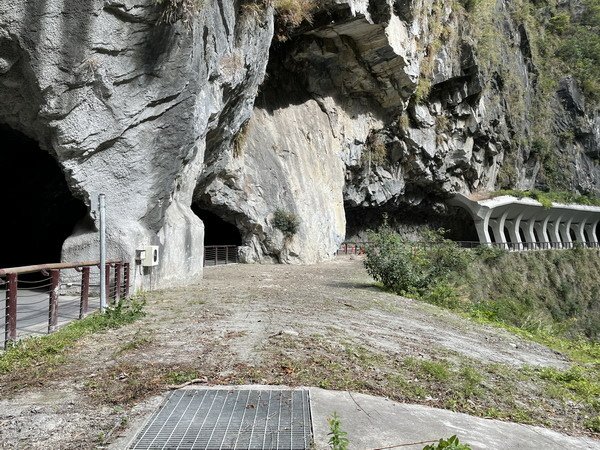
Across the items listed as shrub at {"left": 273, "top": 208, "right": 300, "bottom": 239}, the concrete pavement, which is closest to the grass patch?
the concrete pavement

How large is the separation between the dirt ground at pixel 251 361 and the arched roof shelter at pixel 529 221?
30.8 m

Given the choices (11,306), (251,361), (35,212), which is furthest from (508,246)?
(11,306)

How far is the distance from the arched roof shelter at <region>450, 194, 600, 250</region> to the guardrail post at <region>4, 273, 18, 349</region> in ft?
118

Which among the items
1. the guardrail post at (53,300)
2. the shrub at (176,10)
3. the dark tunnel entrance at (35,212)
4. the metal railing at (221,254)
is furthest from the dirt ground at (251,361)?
the metal railing at (221,254)

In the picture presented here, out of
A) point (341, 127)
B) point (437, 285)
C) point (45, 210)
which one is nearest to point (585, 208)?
point (341, 127)

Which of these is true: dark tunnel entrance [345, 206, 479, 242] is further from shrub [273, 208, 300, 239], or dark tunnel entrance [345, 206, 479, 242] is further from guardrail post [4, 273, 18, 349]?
guardrail post [4, 273, 18, 349]

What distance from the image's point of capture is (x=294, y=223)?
2072cm

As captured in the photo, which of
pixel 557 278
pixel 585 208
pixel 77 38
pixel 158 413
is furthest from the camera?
pixel 585 208

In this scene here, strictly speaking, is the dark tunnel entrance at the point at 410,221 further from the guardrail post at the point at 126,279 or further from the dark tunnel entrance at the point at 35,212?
the guardrail post at the point at 126,279

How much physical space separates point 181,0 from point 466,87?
2636 cm

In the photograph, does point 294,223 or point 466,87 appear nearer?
point 294,223

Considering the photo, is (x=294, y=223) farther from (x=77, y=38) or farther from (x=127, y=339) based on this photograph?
(x=127, y=339)

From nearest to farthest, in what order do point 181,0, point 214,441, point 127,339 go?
1. point 214,441
2. point 127,339
3. point 181,0

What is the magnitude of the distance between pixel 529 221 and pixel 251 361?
45.2 meters
